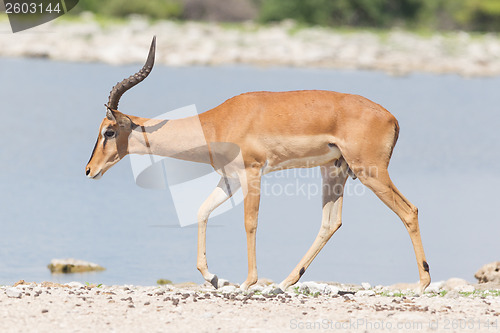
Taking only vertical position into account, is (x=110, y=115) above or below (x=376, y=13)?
below

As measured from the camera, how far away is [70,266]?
463 inches

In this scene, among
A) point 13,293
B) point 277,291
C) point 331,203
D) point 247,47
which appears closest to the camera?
point 13,293

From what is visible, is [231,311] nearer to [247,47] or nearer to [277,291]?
[277,291]

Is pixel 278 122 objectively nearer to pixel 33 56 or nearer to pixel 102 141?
pixel 102 141

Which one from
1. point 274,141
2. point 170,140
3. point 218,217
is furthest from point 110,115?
point 218,217

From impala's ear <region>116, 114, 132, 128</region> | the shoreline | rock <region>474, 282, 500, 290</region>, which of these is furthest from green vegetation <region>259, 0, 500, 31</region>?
impala's ear <region>116, 114, 132, 128</region>

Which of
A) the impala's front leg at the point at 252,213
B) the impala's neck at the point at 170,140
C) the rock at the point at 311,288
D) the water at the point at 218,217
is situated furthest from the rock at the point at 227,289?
the water at the point at 218,217

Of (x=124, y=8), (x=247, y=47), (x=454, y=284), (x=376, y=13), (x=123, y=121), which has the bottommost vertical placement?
(x=454, y=284)

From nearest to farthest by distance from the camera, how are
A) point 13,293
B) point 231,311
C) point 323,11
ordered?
point 231,311, point 13,293, point 323,11

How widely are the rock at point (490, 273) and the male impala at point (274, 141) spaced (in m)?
2.65

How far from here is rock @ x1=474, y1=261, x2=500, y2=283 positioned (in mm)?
11203

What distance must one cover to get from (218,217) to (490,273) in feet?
18.7

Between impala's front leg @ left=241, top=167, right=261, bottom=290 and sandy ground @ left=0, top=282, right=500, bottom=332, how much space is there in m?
0.24

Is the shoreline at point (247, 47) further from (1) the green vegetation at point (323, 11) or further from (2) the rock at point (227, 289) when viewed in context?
(2) the rock at point (227, 289)
